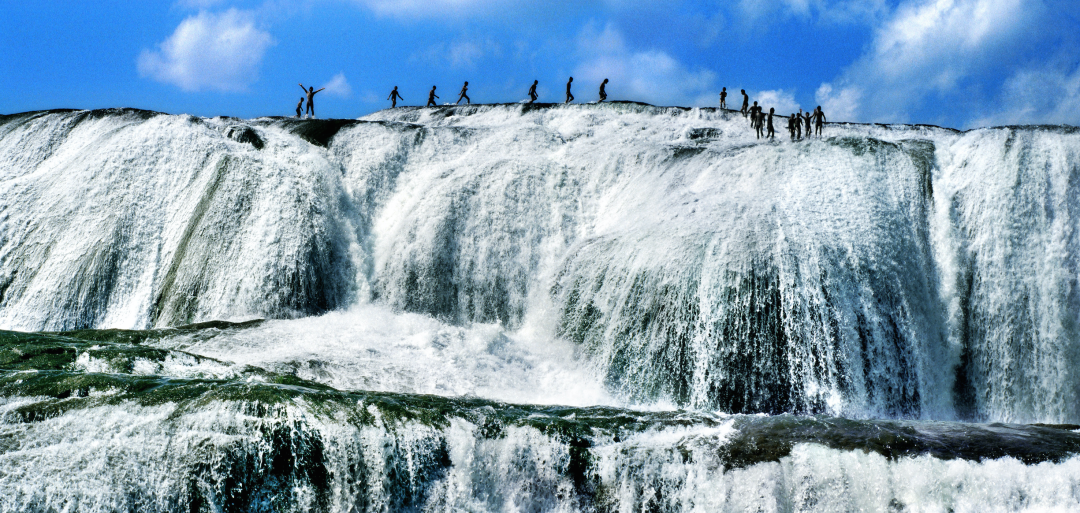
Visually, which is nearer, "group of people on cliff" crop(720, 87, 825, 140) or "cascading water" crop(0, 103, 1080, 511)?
"cascading water" crop(0, 103, 1080, 511)

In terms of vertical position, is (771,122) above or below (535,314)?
above

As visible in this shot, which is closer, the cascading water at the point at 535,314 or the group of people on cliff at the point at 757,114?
the cascading water at the point at 535,314

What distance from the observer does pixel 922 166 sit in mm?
16359

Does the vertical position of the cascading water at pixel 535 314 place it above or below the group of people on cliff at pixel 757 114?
below

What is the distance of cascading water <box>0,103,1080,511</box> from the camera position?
8.70m

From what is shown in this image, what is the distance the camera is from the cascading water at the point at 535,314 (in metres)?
8.70

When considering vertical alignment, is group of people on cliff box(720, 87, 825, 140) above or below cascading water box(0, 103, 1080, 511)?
above

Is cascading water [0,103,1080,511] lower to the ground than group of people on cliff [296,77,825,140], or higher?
lower

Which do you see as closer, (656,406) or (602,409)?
(602,409)

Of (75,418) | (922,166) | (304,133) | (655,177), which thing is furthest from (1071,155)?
(304,133)

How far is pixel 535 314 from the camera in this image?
17.7 meters

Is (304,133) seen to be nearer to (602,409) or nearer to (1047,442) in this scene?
(602,409)

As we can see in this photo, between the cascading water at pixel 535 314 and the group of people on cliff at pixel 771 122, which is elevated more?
the group of people on cliff at pixel 771 122

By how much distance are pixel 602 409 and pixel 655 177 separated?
9643mm
